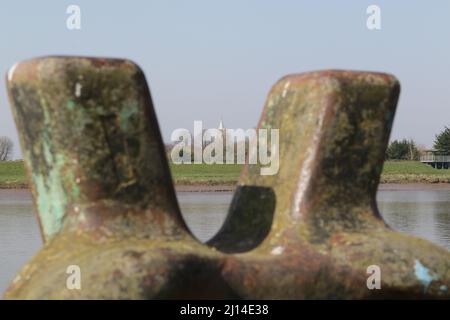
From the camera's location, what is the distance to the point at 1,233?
14.3 metres

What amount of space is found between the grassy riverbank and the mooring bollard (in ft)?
100

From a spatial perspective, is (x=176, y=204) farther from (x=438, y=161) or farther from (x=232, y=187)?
(x=438, y=161)

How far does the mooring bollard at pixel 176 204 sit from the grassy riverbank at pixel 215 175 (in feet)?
100

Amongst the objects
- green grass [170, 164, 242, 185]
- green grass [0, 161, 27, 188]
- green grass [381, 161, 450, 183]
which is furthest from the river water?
green grass [381, 161, 450, 183]

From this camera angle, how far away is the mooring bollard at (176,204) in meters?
3.45

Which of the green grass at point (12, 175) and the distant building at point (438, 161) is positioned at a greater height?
the green grass at point (12, 175)

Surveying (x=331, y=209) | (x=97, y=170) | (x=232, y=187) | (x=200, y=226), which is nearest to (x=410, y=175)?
(x=232, y=187)

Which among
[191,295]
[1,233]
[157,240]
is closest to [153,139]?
[157,240]

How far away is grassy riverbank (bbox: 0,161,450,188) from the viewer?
35.4 m

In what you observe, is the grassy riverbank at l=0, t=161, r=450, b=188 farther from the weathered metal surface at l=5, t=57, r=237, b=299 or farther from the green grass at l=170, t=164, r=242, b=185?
the weathered metal surface at l=5, t=57, r=237, b=299

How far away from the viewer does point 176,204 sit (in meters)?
3.75

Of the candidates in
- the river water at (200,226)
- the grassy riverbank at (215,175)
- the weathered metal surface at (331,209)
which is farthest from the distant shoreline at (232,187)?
the weathered metal surface at (331,209)

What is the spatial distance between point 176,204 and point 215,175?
3456cm

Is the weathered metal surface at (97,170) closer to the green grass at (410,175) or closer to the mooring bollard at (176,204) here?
the mooring bollard at (176,204)
